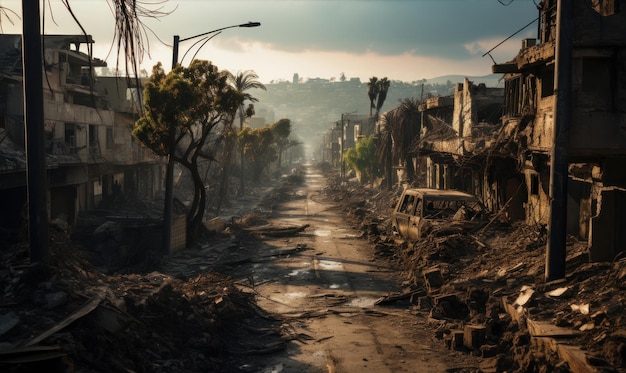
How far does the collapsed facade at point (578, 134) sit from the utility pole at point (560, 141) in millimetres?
124

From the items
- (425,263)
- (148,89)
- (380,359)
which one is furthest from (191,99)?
(380,359)

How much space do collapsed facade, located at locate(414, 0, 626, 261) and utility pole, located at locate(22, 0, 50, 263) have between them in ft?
28.7

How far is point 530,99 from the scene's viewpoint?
63.3 ft

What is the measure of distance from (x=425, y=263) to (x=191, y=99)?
11.3 m

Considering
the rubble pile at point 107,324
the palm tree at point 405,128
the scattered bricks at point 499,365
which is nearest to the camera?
the rubble pile at point 107,324

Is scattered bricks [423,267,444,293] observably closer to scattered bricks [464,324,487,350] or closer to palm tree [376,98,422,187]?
scattered bricks [464,324,487,350]

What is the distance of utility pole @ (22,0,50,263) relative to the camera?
8414mm

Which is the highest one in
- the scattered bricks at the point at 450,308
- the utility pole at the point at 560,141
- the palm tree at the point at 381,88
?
the palm tree at the point at 381,88

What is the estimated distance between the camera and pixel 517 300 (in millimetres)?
11406

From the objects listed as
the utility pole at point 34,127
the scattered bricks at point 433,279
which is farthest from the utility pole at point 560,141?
the utility pole at point 34,127

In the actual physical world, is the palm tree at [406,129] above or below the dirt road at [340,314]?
above

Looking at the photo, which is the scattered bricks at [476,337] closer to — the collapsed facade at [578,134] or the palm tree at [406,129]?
the collapsed facade at [578,134]

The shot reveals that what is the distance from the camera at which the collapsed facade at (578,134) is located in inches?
536

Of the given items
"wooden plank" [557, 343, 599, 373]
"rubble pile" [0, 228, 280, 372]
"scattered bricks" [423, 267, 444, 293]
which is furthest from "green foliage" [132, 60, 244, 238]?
"wooden plank" [557, 343, 599, 373]
